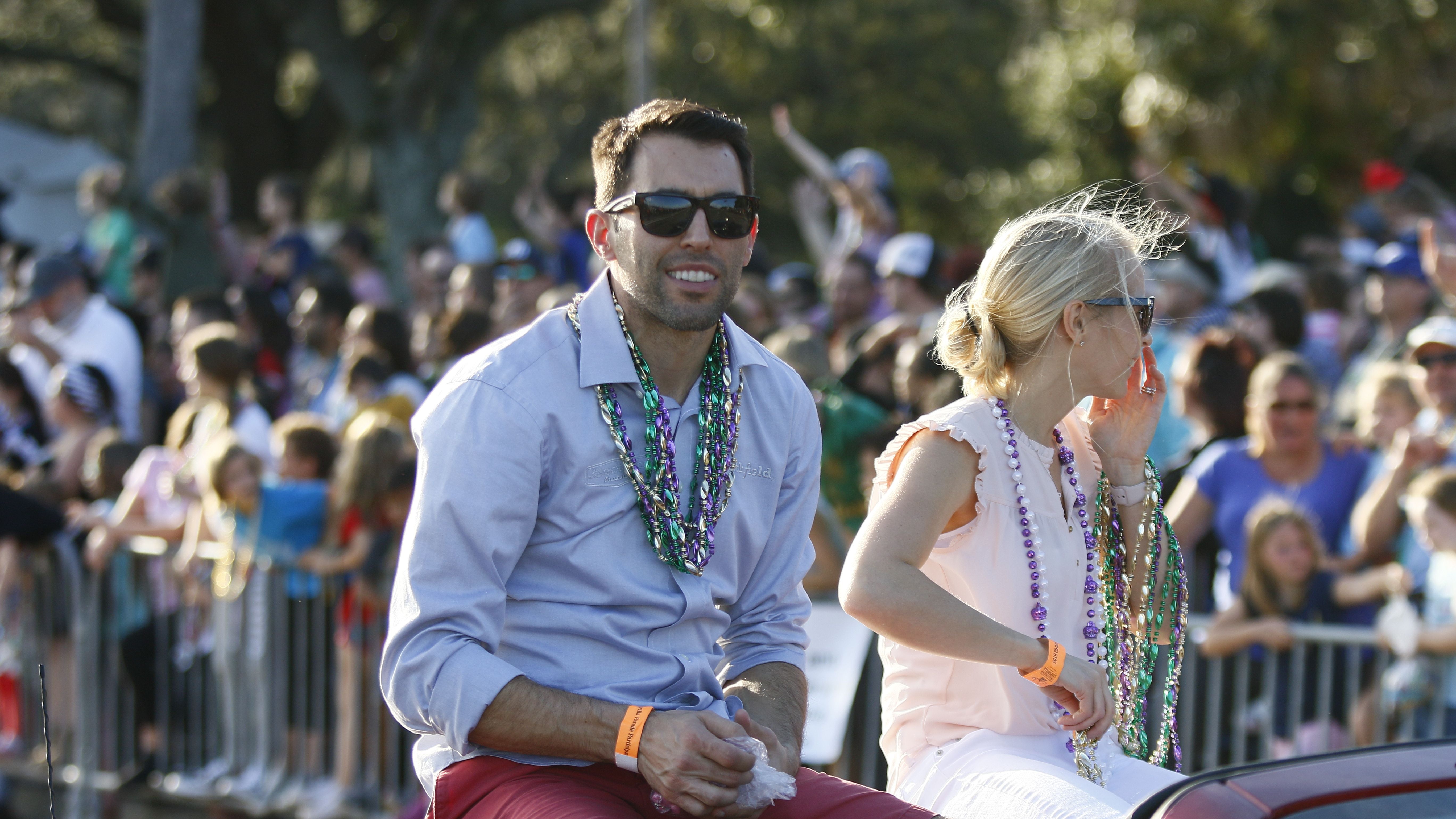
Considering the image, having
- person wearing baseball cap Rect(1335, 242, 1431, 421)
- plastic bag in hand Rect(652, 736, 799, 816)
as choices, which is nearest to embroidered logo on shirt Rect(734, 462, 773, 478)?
plastic bag in hand Rect(652, 736, 799, 816)

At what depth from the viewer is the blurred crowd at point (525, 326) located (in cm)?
521

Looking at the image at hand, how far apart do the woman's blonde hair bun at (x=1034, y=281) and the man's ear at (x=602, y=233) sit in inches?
30.3

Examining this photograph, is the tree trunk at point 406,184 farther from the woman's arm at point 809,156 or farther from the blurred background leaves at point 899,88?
the woman's arm at point 809,156

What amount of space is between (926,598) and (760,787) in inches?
19.5

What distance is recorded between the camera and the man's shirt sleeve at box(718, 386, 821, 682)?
2977 millimetres

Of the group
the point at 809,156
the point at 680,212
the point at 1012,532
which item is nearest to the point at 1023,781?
the point at 1012,532

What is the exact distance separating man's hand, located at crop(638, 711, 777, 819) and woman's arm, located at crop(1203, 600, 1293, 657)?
10.2 ft

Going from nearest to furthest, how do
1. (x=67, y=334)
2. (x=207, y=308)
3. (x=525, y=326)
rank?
(x=525, y=326) < (x=207, y=308) < (x=67, y=334)

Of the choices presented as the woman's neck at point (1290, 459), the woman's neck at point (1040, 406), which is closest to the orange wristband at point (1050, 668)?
the woman's neck at point (1040, 406)

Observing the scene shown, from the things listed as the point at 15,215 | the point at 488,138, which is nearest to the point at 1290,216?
the point at 15,215

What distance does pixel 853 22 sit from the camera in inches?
1122

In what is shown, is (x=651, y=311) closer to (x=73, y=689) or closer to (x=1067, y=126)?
(x=73, y=689)

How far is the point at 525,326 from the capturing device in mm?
3369

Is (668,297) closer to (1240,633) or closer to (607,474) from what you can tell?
(607,474)
